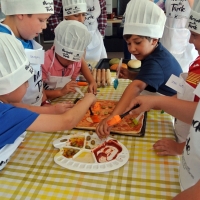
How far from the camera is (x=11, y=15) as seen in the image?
38.1 inches

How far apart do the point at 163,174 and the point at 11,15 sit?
2.77ft

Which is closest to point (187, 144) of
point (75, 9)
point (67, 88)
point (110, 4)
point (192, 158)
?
point (192, 158)

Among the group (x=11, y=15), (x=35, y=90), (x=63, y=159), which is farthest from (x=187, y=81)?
(x=11, y=15)

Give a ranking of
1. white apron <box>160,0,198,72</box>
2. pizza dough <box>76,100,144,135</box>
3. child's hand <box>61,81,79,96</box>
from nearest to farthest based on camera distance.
Answer: 1. pizza dough <box>76,100,144,135</box>
2. child's hand <box>61,81,79,96</box>
3. white apron <box>160,0,198,72</box>

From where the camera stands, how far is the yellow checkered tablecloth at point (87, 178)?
59 centimetres

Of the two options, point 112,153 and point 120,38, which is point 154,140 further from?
point 120,38

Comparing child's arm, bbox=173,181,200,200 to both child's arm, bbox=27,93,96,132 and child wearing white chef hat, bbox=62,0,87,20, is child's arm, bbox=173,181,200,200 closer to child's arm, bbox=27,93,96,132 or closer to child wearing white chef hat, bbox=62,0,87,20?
child's arm, bbox=27,93,96,132

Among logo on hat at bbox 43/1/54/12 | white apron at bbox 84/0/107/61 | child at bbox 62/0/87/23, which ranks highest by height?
logo on hat at bbox 43/1/54/12

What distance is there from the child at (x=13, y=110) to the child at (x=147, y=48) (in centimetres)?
38

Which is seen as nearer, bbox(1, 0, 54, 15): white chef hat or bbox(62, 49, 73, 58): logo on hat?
bbox(1, 0, 54, 15): white chef hat

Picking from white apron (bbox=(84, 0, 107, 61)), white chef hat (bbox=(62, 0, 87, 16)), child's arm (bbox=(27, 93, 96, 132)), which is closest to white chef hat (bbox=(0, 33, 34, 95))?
child's arm (bbox=(27, 93, 96, 132))

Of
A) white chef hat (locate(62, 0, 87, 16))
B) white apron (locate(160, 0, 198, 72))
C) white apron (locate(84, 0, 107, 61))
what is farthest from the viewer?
white apron (locate(84, 0, 107, 61))

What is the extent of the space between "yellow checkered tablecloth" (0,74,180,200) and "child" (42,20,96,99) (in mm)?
462

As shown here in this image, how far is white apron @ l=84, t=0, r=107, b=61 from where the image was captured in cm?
225
